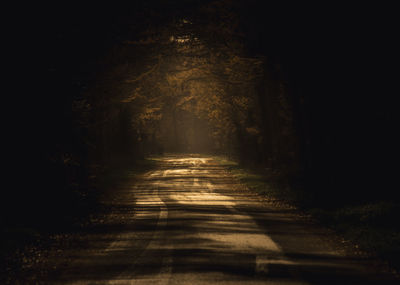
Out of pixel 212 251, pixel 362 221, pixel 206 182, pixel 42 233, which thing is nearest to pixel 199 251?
pixel 212 251

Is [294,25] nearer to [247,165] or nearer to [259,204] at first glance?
[259,204]

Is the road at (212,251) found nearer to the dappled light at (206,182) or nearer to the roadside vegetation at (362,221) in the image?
the dappled light at (206,182)

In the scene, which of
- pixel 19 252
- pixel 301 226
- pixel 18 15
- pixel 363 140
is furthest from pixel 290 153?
pixel 19 252

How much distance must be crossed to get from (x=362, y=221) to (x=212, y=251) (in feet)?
16.6

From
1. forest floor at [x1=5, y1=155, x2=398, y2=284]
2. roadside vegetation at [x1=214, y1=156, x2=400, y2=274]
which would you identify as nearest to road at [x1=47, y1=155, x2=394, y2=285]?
forest floor at [x1=5, y1=155, x2=398, y2=284]

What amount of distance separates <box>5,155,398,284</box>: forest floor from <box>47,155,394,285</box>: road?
0.02 meters

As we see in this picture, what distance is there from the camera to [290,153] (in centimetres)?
3228

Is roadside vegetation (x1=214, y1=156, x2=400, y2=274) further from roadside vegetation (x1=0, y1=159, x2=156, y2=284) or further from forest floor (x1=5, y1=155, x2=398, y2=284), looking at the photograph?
roadside vegetation (x1=0, y1=159, x2=156, y2=284)

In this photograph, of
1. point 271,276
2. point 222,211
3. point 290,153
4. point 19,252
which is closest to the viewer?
point 271,276

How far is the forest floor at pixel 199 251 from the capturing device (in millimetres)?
8320

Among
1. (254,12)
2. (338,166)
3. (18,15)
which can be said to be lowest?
(338,166)

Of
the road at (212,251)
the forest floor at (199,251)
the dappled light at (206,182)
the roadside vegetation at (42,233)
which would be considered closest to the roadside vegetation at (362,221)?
the dappled light at (206,182)

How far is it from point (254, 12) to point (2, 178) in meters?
12.2

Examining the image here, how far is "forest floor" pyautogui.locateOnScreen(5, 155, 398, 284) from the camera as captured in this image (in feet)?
27.3
